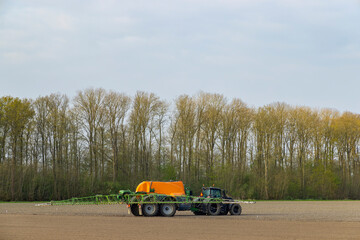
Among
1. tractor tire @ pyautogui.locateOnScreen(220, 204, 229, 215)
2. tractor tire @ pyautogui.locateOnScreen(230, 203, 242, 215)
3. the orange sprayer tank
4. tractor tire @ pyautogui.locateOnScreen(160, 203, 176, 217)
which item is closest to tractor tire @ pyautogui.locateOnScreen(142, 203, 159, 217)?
tractor tire @ pyautogui.locateOnScreen(160, 203, 176, 217)

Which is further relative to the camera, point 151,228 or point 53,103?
point 53,103

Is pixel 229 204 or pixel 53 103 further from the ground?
pixel 53 103

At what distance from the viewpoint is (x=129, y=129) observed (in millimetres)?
73375

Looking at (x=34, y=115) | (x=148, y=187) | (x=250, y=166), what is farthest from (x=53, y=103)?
(x=148, y=187)

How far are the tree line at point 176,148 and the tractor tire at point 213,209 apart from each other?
33.9 m

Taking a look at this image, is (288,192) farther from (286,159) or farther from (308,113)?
(308,113)

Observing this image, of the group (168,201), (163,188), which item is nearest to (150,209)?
(168,201)

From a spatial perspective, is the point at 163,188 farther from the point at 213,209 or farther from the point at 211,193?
the point at 213,209

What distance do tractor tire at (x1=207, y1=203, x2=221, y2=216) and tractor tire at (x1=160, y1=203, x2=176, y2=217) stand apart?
3.09 metres

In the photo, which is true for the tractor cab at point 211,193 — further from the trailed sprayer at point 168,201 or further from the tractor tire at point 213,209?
the tractor tire at point 213,209

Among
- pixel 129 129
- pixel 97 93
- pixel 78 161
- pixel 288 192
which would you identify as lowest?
pixel 288 192

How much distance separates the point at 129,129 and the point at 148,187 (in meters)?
40.2

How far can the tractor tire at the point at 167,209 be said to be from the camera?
31.8 m

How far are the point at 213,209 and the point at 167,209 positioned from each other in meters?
4.02
